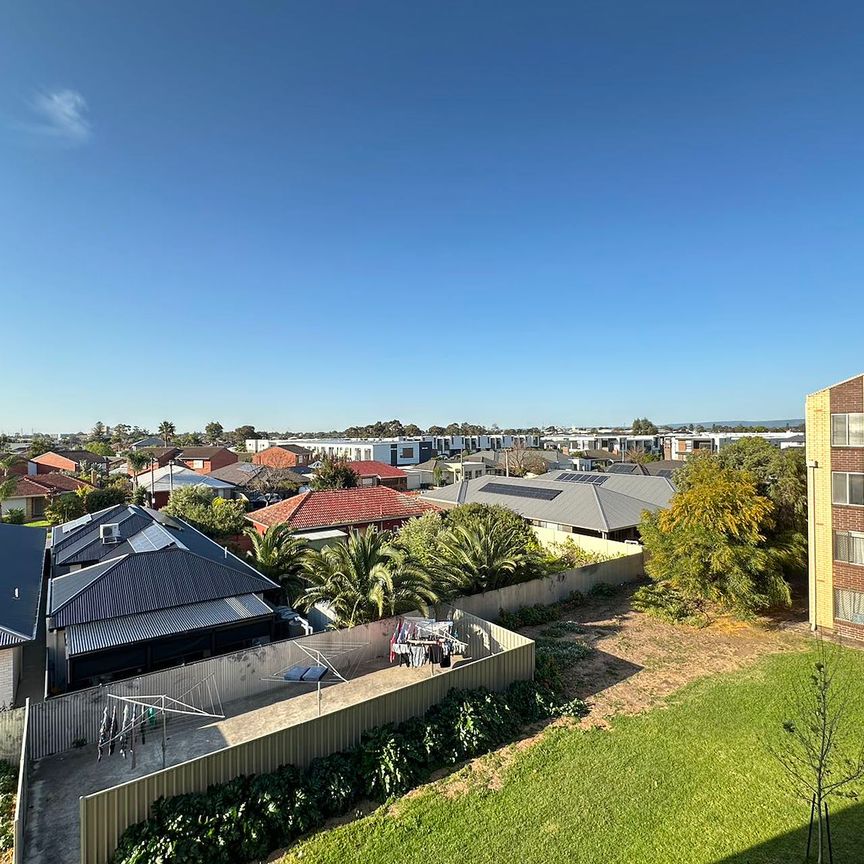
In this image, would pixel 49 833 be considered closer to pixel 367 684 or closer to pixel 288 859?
pixel 288 859

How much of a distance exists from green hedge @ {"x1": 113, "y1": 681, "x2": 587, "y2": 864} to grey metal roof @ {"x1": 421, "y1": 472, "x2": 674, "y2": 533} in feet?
57.4

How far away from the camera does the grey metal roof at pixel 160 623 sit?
13.0m

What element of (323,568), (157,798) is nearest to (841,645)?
(323,568)

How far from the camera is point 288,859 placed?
8273 millimetres

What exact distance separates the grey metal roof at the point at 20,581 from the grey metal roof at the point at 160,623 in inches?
42.6

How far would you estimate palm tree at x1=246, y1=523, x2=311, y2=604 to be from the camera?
19656 millimetres

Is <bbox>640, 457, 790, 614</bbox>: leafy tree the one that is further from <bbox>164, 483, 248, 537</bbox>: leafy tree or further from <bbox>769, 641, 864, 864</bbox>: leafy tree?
<bbox>164, 483, 248, 537</bbox>: leafy tree

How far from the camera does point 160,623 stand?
1412 centimetres

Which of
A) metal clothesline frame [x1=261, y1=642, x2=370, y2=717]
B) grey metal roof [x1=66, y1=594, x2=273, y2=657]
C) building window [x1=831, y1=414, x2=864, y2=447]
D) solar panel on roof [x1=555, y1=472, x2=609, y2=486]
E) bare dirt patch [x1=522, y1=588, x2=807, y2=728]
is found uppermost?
building window [x1=831, y1=414, x2=864, y2=447]

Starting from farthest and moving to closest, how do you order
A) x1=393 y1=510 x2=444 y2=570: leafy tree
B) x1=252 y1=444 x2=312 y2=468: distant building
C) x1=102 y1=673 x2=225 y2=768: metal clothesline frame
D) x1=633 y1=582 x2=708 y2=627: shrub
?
1. x1=252 y1=444 x2=312 y2=468: distant building
2. x1=393 y1=510 x2=444 y2=570: leafy tree
3. x1=633 y1=582 x2=708 y2=627: shrub
4. x1=102 y1=673 x2=225 y2=768: metal clothesline frame

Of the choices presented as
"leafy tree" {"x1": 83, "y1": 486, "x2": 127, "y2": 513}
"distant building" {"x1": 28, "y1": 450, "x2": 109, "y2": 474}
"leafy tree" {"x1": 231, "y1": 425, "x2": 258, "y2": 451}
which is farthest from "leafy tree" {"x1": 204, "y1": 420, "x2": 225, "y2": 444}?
"leafy tree" {"x1": 83, "y1": 486, "x2": 127, "y2": 513}

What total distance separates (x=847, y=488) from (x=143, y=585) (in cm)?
2280

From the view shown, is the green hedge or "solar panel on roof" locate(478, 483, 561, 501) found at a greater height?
"solar panel on roof" locate(478, 483, 561, 501)

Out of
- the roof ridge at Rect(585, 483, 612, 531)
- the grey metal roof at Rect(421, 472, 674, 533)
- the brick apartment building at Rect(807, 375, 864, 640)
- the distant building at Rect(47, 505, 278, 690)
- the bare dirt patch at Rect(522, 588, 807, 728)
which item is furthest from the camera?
the grey metal roof at Rect(421, 472, 674, 533)
